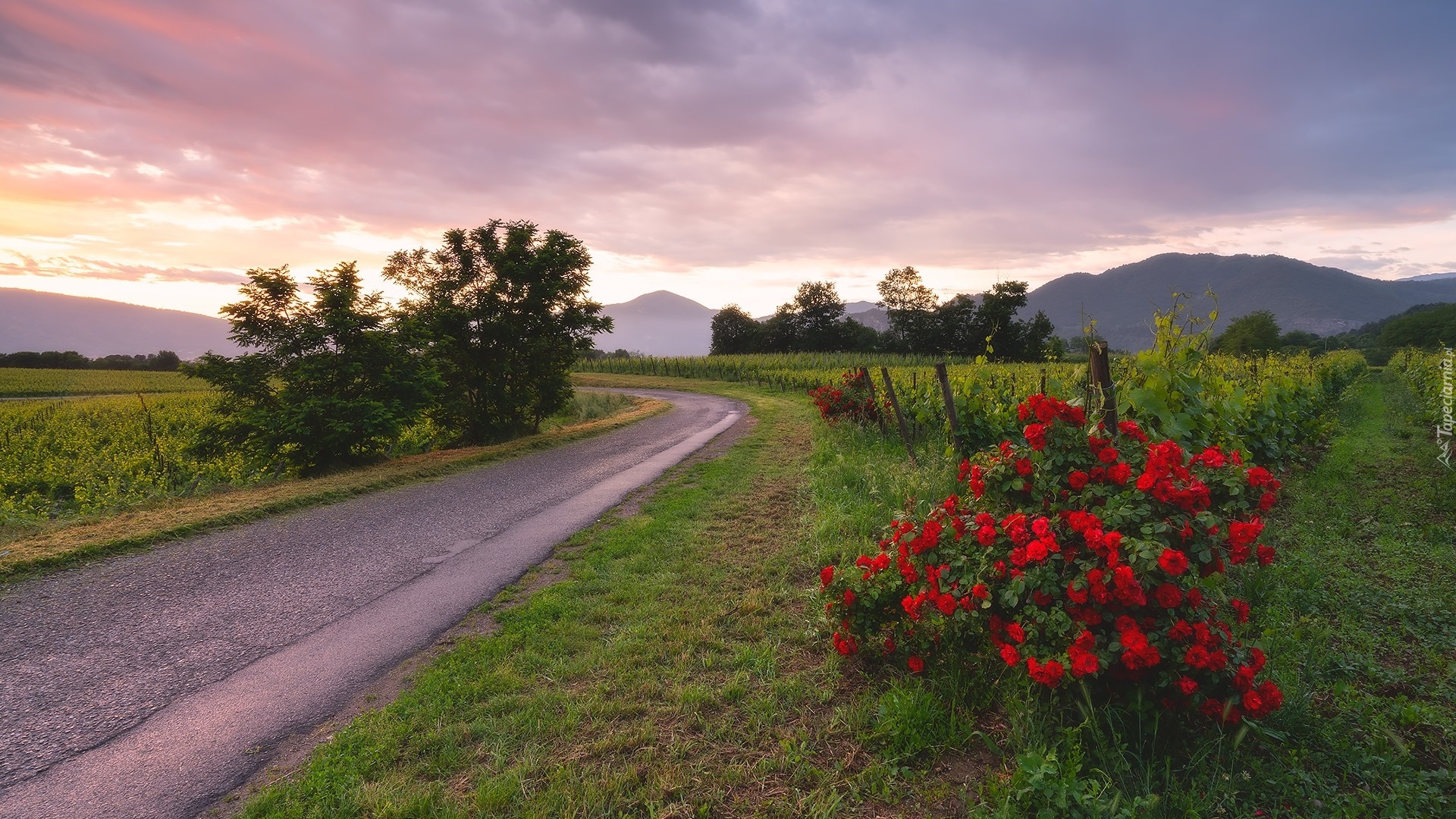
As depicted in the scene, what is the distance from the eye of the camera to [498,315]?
15312mm

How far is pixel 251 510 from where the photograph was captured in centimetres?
775

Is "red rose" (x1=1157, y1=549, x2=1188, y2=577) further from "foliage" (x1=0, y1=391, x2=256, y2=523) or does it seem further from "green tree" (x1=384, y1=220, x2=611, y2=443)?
"green tree" (x1=384, y1=220, x2=611, y2=443)

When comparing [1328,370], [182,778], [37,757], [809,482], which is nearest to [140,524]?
[37,757]

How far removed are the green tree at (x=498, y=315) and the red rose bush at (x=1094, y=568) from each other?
13.8m

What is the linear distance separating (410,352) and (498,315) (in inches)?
126

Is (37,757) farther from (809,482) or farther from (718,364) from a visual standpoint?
(718,364)

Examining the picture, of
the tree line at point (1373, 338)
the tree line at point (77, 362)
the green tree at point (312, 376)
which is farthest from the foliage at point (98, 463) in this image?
the tree line at point (77, 362)

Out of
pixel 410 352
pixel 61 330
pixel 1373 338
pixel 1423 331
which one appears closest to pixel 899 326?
pixel 1423 331

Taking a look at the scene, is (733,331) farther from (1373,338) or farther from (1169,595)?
(1373,338)

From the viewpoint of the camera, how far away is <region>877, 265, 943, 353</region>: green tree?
71.3 metres

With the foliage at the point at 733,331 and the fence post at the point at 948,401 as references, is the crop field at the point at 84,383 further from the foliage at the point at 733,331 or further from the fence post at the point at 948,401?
the foliage at the point at 733,331

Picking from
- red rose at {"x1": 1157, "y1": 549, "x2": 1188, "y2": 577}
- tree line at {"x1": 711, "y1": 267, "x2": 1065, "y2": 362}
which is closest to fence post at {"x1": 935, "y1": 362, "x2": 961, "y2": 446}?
red rose at {"x1": 1157, "y1": 549, "x2": 1188, "y2": 577}

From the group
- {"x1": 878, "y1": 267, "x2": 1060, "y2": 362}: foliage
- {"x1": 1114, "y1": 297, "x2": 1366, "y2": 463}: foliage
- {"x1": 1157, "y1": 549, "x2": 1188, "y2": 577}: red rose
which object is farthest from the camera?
{"x1": 878, "y1": 267, "x2": 1060, "y2": 362}: foliage

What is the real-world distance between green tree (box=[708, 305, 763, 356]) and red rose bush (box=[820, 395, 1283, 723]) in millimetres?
77746
